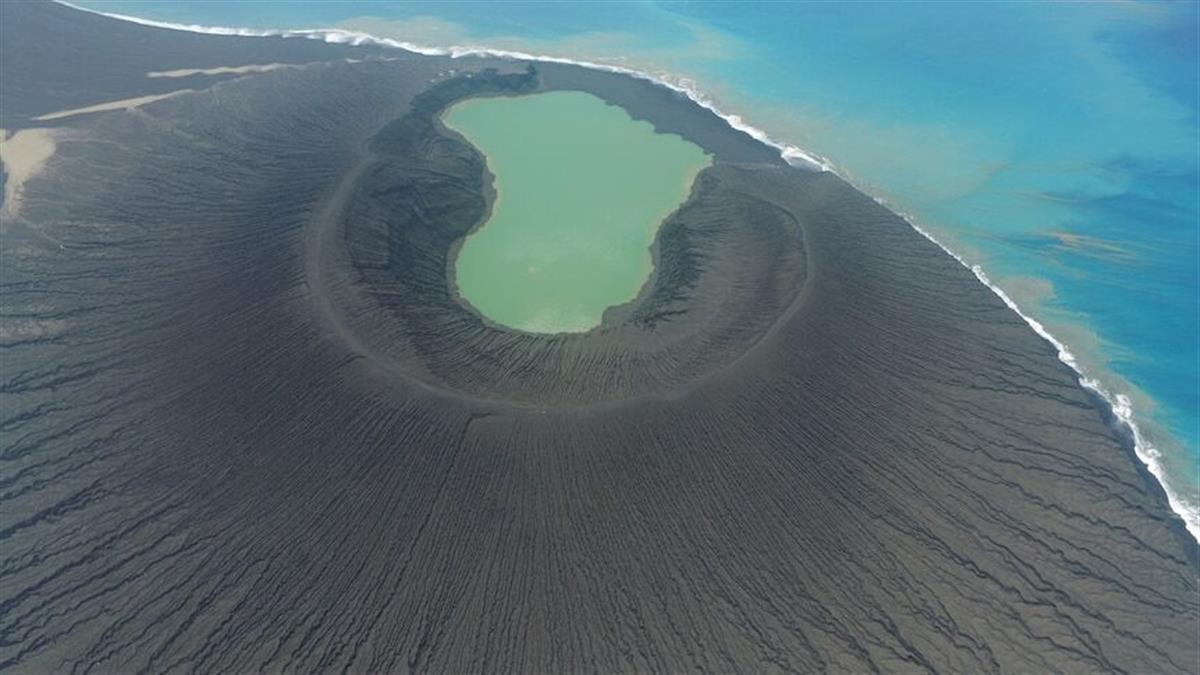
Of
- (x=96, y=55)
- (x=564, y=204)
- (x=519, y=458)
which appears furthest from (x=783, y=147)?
(x=96, y=55)

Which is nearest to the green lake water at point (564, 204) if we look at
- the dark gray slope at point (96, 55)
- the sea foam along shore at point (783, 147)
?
the sea foam along shore at point (783, 147)

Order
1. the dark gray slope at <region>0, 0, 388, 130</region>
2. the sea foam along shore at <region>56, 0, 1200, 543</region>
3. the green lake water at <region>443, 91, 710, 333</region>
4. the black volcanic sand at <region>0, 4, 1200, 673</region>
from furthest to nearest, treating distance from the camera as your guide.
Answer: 1. the dark gray slope at <region>0, 0, 388, 130</region>
2. the green lake water at <region>443, 91, 710, 333</region>
3. the sea foam along shore at <region>56, 0, 1200, 543</region>
4. the black volcanic sand at <region>0, 4, 1200, 673</region>

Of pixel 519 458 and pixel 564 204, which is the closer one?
pixel 519 458

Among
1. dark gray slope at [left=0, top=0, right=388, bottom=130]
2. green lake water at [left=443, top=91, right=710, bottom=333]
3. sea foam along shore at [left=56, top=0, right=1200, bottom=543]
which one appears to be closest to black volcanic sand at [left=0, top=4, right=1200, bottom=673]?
sea foam along shore at [left=56, top=0, right=1200, bottom=543]

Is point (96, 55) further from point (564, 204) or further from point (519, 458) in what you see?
point (519, 458)

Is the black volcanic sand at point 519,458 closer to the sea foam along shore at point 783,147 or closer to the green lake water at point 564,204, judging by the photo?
the sea foam along shore at point 783,147

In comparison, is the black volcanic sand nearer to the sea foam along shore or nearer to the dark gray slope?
the sea foam along shore
